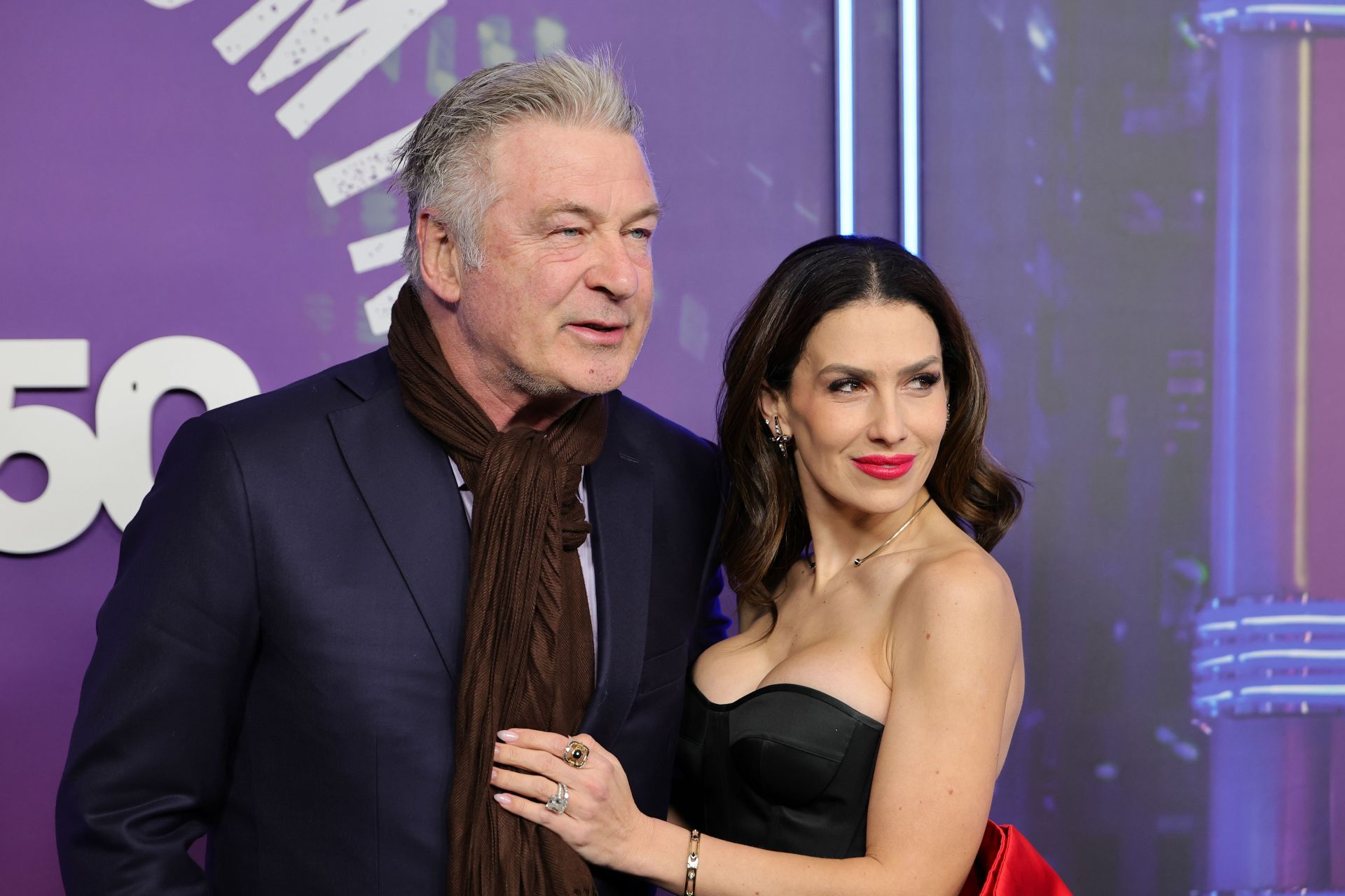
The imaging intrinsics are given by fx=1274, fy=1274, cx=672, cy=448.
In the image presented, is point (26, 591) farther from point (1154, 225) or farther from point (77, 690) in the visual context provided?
point (1154, 225)

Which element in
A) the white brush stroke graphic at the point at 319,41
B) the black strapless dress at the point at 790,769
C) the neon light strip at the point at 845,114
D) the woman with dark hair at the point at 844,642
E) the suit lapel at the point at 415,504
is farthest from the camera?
the neon light strip at the point at 845,114

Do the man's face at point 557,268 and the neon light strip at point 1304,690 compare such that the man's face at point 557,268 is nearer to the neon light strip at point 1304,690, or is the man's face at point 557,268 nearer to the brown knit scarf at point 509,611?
the brown knit scarf at point 509,611

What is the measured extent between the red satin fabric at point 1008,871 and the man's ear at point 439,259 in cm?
113

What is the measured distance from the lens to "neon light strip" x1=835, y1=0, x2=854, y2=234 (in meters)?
2.92

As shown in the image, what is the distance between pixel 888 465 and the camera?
1999 mm

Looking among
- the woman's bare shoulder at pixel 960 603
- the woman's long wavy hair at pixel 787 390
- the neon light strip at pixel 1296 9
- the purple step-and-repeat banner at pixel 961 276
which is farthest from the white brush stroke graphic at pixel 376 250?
the neon light strip at pixel 1296 9

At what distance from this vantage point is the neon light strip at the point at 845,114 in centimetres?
292

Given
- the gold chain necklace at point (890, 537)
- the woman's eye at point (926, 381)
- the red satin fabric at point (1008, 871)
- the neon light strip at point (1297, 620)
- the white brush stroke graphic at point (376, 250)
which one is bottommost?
the red satin fabric at point (1008, 871)

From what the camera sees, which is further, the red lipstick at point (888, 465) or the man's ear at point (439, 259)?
the red lipstick at point (888, 465)

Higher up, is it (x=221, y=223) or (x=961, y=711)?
(x=221, y=223)

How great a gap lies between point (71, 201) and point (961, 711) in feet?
6.80

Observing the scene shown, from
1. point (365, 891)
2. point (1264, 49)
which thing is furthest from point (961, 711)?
point (1264, 49)

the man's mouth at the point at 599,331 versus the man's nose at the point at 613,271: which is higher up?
the man's nose at the point at 613,271

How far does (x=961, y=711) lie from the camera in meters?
1.82
